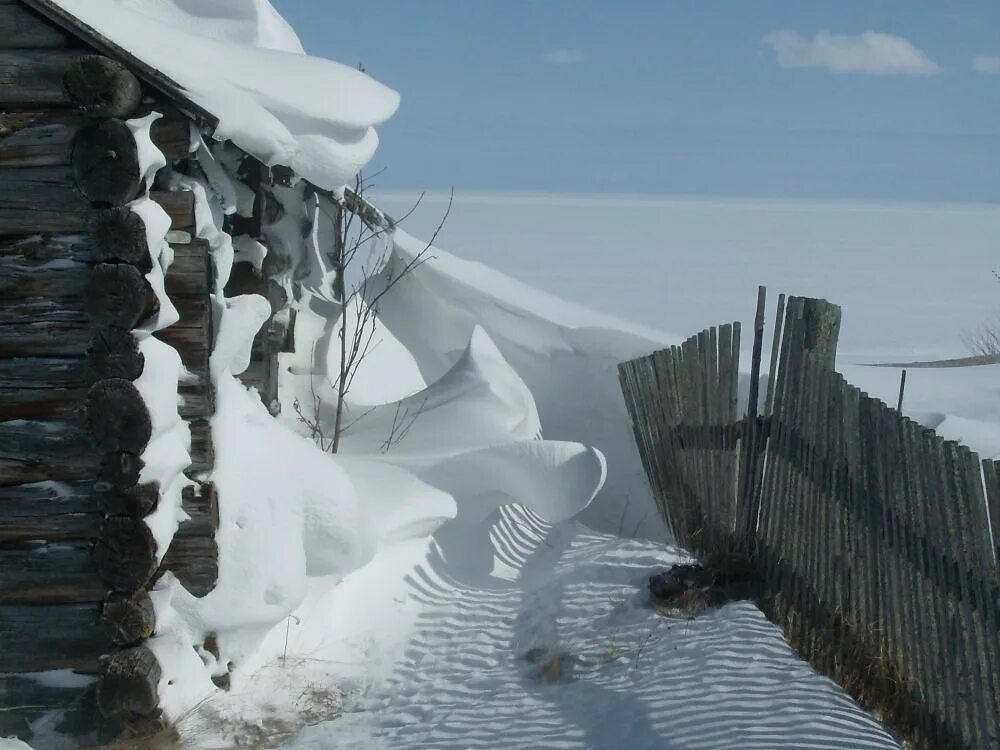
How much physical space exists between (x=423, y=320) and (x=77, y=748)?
6.90 meters

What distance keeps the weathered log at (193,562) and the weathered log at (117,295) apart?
1183mm

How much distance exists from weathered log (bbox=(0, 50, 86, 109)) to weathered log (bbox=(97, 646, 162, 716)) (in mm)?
2539

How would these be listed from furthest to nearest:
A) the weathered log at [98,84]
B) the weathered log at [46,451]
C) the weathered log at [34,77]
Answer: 1. the weathered log at [46,451]
2. the weathered log at [34,77]
3. the weathered log at [98,84]

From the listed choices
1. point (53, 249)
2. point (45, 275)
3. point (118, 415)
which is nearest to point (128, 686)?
point (118, 415)

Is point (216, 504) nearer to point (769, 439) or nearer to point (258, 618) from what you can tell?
point (258, 618)

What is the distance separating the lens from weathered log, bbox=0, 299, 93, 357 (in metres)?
4.83

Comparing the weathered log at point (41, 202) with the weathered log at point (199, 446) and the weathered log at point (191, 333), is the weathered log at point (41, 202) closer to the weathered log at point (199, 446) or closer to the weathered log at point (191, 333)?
the weathered log at point (191, 333)

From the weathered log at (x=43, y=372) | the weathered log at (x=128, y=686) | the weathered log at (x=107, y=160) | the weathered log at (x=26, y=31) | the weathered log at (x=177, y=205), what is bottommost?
the weathered log at (x=128, y=686)

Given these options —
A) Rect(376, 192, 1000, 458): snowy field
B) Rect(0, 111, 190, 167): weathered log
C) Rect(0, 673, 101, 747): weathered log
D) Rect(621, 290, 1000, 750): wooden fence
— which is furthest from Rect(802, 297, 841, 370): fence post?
Rect(0, 673, 101, 747): weathered log

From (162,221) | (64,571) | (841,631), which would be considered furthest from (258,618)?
(841,631)

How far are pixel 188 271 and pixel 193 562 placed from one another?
1.45 metres

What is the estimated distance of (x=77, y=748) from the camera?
5.04m

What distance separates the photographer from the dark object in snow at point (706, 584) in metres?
6.29

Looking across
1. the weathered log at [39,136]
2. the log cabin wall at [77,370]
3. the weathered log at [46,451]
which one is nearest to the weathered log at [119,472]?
the log cabin wall at [77,370]
